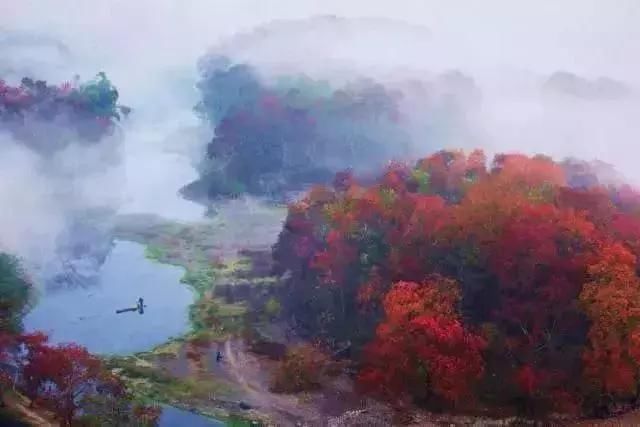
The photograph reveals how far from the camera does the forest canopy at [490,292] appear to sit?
10273mm

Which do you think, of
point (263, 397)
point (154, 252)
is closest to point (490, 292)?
point (263, 397)

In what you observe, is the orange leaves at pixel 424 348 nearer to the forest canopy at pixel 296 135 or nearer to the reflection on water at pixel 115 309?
the reflection on water at pixel 115 309

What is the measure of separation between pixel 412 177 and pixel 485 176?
1277 mm

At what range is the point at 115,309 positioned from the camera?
13672 mm

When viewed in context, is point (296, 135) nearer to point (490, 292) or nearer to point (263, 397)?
point (490, 292)

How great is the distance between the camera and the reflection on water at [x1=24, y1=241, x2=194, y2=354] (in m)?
12.5

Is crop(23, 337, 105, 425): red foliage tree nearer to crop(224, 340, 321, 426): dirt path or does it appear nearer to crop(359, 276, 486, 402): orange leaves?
crop(224, 340, 321, 426): dirt path

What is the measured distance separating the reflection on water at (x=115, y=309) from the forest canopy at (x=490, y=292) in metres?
2.60

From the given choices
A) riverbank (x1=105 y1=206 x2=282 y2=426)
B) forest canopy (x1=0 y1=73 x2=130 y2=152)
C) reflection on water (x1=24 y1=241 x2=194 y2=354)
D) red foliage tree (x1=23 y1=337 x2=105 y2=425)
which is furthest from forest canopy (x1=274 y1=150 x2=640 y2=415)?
forest canopy (x1=0 y1=73 x2=130 y2=152)

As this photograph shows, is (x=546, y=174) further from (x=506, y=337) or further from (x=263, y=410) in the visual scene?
(x=263, y=410)

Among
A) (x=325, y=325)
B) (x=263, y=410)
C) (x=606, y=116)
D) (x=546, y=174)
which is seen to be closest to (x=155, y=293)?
(x=325, y=325)

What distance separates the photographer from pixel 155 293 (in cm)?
1493

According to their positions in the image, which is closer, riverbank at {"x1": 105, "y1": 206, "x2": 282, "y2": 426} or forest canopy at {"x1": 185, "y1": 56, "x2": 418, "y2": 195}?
riverbank at {"x1": 105, "y1": 206, "x2": 282, "y2": 426}

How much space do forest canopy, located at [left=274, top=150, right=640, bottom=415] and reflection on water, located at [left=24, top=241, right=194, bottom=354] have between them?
8.54 ft
